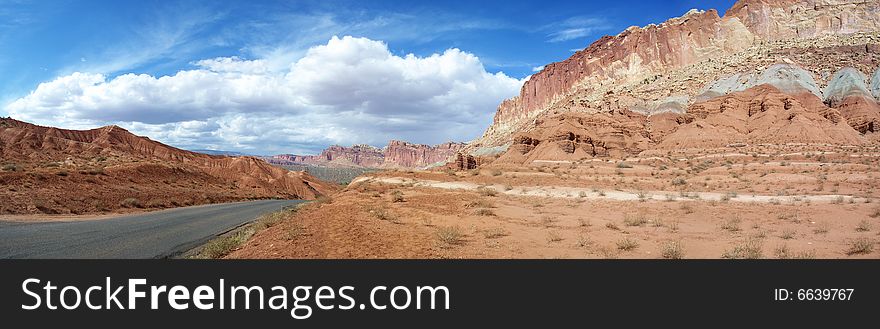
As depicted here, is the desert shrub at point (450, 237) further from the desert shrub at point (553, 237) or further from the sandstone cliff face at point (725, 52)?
the sandstone cliff face at point (725, 52)

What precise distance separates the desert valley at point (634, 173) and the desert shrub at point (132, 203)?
9cm

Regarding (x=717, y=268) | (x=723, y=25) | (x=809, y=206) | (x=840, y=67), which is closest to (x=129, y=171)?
(x=717, y=268)

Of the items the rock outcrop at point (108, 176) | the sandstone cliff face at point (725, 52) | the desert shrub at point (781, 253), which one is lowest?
the desert shrub at point (781, 253)

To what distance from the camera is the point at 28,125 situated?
71562 mm

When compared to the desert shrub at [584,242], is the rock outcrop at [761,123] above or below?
above

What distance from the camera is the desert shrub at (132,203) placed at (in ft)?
78.8

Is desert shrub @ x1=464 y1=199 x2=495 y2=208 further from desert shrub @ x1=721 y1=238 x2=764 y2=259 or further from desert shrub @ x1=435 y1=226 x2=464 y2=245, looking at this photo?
desert shrub @ x1=721 y1=238 x2=764 y2=259

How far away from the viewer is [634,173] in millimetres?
39938

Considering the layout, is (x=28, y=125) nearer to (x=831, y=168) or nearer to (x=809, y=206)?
(x=809, y=206)

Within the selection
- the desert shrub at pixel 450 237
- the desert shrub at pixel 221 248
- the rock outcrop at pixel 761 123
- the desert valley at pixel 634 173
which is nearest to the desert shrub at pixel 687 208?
the desert valley at pixel 634 173

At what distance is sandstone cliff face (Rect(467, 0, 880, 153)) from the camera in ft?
249

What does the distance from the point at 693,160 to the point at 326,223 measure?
1979 inches

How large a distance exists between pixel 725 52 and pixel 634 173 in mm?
85520

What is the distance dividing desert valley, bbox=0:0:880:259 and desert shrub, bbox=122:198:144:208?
0.31 ft
